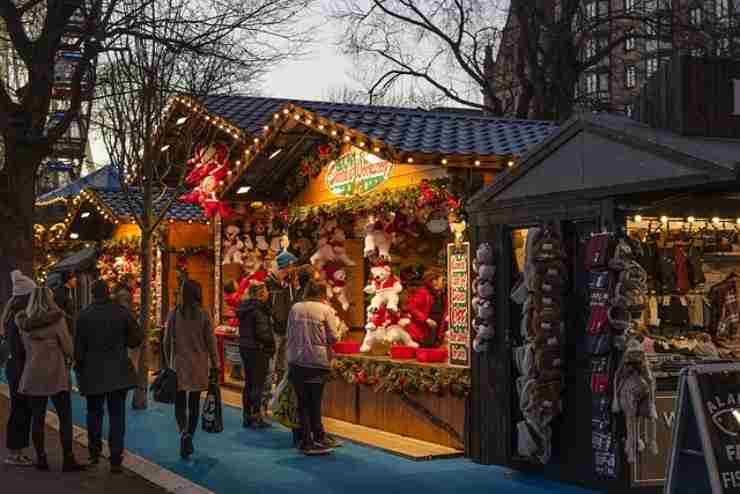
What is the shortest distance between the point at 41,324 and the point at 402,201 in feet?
13.8

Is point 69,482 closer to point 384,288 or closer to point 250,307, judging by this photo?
point 250,307

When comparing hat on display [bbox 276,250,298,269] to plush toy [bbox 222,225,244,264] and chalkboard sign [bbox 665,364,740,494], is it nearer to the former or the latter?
plush toy [bbox 222,225,244,264]

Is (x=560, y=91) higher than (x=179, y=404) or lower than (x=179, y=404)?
higher

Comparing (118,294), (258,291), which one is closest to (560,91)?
(118,294)

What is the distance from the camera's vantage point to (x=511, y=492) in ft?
29.4

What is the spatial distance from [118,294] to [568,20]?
1778cm

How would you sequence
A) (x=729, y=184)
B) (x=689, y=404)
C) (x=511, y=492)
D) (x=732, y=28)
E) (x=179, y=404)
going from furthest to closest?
(x=732, y=28) → (x=179, y=404) → (x=511, y=492) → (x=729, y=184) → (x=689, y=404)

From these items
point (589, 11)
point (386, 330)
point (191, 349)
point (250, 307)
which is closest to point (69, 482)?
point (191, 349)

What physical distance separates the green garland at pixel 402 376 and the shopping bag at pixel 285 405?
3.78 feet

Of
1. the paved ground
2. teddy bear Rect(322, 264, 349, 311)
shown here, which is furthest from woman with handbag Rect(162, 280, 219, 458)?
teddy bear Rect(322, 264, 349, 311)

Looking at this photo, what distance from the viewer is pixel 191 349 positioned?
10.7m

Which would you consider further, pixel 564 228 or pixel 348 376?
pixel 348 376

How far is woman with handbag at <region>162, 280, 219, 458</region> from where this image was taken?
10.7 m

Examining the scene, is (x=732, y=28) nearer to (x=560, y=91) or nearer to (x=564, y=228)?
(x=560, y=91)
